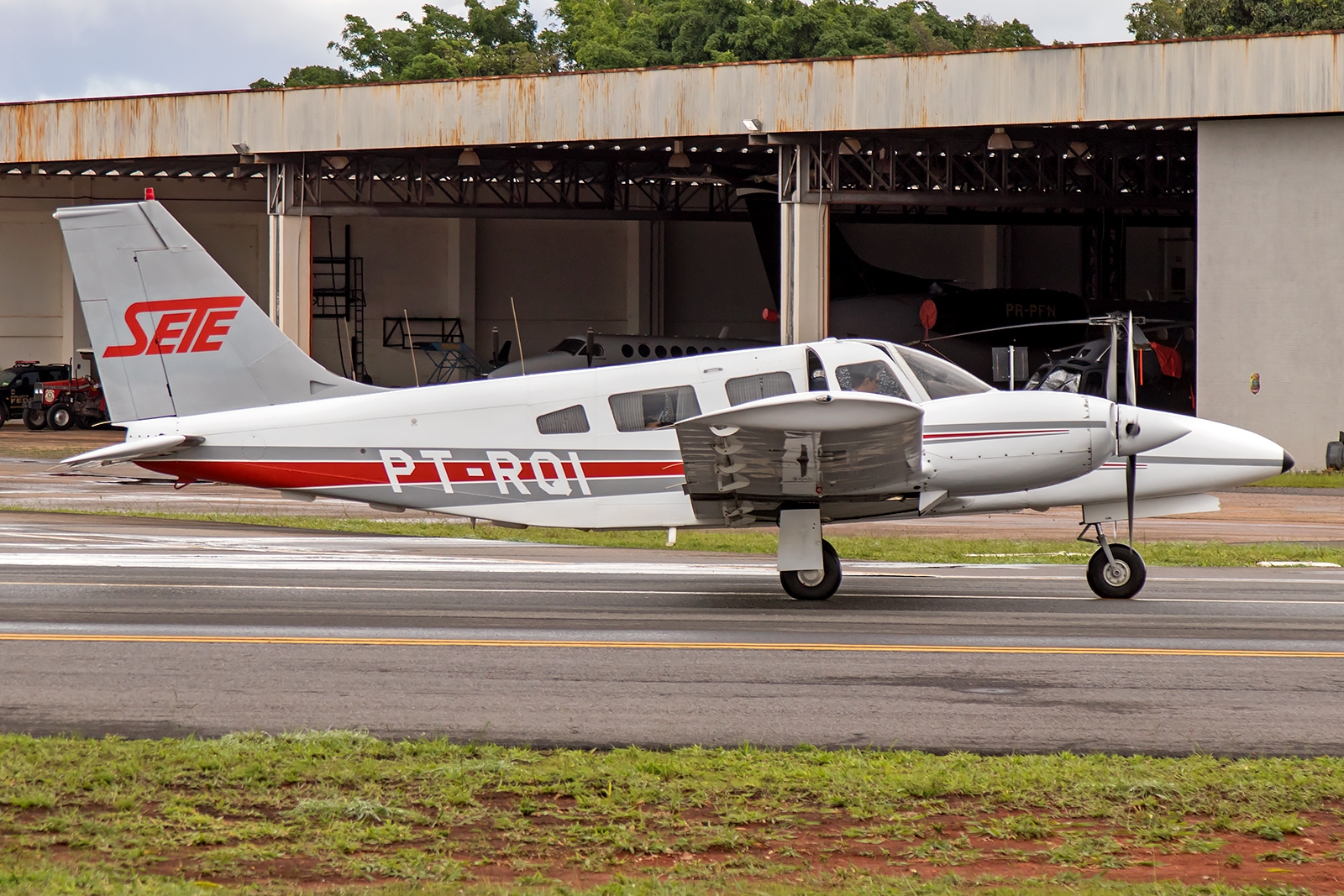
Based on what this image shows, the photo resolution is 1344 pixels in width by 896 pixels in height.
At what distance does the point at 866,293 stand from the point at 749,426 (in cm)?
3391

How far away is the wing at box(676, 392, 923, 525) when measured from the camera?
10562 mm

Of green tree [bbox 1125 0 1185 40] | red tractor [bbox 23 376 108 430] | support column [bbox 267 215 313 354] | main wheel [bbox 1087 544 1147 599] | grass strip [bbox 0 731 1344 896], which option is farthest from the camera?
green tree [bbox 1125 0 1185 40]

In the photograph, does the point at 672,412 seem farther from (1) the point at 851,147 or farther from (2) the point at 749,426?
(1) the point at 851,147

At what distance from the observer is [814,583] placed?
12.3 metres

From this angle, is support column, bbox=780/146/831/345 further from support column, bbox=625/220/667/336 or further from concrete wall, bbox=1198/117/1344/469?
support column, bbox=625/220/667/336

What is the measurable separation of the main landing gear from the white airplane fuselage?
0.44 metres

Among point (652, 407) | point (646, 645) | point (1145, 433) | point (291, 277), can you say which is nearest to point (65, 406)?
point (291, 277)

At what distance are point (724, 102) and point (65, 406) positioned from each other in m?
26.9

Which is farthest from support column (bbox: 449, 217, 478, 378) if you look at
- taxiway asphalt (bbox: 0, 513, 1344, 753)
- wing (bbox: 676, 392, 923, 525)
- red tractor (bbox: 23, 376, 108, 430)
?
wing (bbox: 676, 392, 923, 525)

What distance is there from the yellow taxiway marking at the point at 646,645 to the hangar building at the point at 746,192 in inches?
435

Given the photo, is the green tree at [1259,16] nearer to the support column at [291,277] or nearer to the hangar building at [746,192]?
the hangar building at [746,192]

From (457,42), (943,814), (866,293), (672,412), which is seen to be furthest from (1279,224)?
(457,42)

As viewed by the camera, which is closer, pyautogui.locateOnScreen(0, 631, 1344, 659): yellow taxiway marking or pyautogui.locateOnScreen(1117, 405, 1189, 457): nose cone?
pyautogui.locateOnScreen(0, 631, 1344, 659): yellow taxiway marking

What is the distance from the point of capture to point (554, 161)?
43.2 meters
